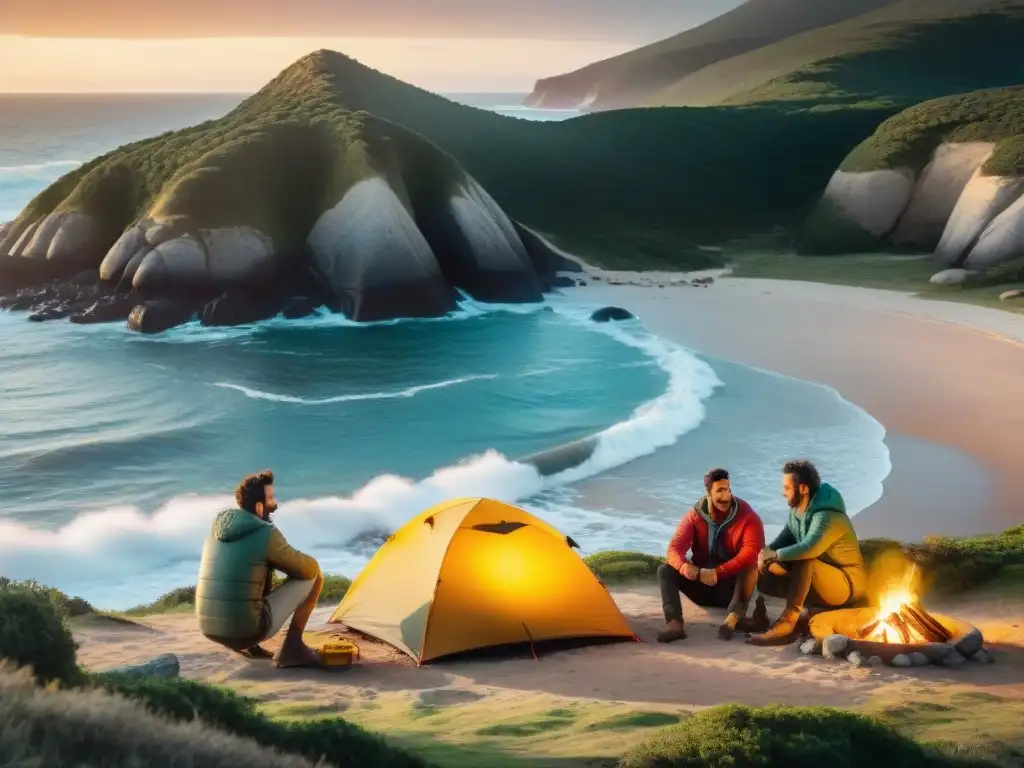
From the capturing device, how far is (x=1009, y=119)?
203 feet

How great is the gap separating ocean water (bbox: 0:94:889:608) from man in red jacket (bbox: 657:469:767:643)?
22.9ft

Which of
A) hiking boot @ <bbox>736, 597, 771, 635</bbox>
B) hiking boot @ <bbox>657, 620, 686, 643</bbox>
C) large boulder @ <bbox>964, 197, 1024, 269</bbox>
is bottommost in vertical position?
hiking boot @ <bbox>657, 620, 686, 643</bbox>

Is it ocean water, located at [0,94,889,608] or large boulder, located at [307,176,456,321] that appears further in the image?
large boulder, located at [307,176,456,321]

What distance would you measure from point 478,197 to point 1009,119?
2960cm

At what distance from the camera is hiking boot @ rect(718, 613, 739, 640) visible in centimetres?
1199

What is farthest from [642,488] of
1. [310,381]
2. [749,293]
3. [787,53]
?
[787,53]

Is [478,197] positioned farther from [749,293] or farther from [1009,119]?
[1009,119]

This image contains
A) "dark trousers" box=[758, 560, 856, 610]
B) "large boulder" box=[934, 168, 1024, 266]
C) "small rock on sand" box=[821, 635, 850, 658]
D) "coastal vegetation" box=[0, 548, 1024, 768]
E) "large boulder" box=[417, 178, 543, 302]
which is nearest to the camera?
"coastal vegetation" box=[0, 548, 1024, 768]

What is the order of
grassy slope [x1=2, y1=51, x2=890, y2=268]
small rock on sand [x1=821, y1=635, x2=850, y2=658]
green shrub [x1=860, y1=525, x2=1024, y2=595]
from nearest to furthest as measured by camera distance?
small rock on sand [x1=821, y1=635, x2=850, y2=658] → green shrub [x1=860, y1=525, x2=1024, y2=595] → grassy slope [x1=2, y1=51, x2=890, y2=268]

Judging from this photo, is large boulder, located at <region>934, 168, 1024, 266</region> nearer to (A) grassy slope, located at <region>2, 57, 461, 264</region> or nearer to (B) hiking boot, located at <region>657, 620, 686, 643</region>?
(A) grassy slope, located at <region>2, 57, 461, 264</region>

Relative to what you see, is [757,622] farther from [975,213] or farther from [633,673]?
[975,213]

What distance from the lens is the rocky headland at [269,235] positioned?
4709 cm

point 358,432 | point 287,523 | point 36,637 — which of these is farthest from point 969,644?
point 358,432

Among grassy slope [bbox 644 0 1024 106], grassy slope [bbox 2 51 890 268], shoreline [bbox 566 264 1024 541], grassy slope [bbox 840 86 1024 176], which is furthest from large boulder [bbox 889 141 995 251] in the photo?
grassy slope [bbox 644 0 1024 106]
